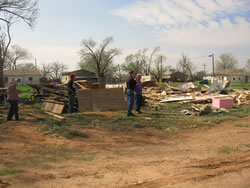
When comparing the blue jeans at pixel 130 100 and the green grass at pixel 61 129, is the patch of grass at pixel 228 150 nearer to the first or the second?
the green grass at pixel 61 129

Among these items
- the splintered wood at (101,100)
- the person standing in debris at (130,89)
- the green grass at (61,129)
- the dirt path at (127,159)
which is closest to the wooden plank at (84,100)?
the splintered wood at (101,100)

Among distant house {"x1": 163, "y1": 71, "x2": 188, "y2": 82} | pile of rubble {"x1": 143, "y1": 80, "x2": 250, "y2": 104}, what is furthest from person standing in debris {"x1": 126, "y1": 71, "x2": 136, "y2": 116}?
distant house {"x1": 163, "y1": 71, "x2": 188, "y2": 82}

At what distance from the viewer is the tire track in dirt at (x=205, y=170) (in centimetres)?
368

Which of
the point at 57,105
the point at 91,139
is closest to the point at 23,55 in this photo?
the point at 57,105

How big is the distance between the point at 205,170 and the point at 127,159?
157cm

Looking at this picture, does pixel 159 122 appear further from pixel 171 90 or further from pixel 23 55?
pixel 23 55

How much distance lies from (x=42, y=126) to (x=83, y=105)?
3666 millimetres

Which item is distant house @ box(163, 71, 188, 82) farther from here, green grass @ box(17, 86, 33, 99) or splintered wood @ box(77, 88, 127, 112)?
splintered wood @ box(77, 88, 127, 112)

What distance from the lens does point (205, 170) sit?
429cm

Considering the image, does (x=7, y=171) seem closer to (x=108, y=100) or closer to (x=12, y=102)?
(x=12, y=102)

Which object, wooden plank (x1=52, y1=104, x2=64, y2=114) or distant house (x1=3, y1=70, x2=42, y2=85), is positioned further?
distant house (x1=3, y1=70, x2=42, y2=85)

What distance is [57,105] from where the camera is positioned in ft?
36.6

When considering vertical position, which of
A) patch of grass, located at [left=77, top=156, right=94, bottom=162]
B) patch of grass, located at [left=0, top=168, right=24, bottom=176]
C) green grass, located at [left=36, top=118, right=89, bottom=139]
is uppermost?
green grass, located at [left=36, top=118, right=89, bottom=139]

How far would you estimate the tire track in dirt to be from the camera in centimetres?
368
